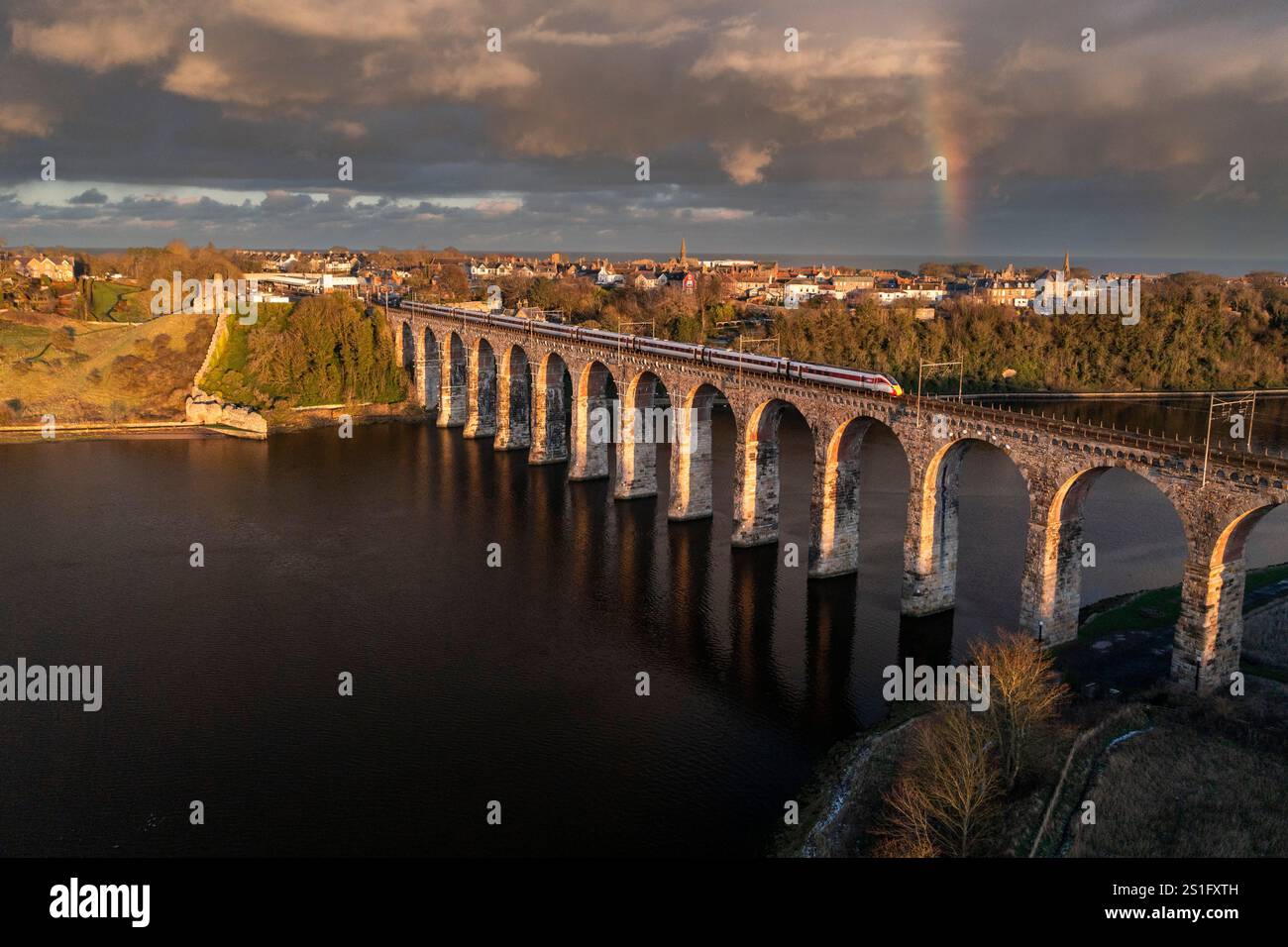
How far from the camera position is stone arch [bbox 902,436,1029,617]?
51062 mm

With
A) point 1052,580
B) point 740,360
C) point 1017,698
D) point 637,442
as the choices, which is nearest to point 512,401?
point 637,442

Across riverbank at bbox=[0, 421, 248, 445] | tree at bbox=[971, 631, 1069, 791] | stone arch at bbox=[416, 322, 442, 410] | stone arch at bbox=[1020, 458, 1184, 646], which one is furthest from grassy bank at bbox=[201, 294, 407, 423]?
tree at bbox=[971, 631, 1069, 791]

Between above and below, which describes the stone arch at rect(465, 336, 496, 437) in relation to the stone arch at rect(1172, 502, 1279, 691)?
above

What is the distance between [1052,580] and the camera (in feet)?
150

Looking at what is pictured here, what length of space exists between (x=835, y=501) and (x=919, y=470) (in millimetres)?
6735

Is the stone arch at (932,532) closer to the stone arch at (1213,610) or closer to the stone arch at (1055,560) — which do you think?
the stone arch at (1055,560)

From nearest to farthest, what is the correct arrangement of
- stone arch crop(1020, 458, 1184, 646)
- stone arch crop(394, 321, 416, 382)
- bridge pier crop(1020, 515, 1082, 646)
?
stone arch crop(1020, 458, 1184, 646) < bridge pier crop(1020, 515, 1082, 646) < stone arch crop(394, 321, 416, 382)

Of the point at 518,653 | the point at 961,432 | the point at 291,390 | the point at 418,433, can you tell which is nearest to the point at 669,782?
the point at 518,653

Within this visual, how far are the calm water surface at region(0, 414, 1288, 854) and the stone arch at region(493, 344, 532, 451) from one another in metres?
11.6

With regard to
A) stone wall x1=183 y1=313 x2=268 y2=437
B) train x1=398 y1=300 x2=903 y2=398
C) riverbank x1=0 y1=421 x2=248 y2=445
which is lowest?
riverbank x1=0 y1=421 x2=248 y2=445

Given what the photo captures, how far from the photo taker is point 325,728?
42156mm

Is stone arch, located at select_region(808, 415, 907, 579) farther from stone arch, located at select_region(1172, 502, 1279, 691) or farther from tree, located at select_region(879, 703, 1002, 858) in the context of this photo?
tree, located at select_region(879, 703, 1002, 858)

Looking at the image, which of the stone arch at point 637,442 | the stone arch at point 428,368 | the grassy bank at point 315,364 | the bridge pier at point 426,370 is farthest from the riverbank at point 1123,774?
the grassy bank at point 315,364

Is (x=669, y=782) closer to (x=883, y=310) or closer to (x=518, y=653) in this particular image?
(x=518, y=653)
